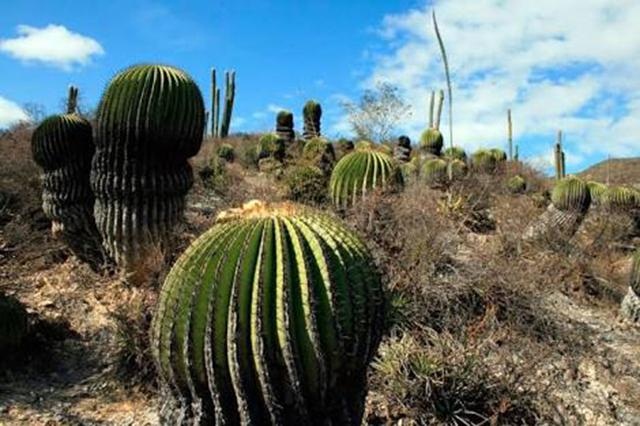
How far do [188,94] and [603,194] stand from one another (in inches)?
394

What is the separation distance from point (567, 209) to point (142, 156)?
24.8 ft

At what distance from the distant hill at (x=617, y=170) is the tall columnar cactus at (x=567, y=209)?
2045 centimetres

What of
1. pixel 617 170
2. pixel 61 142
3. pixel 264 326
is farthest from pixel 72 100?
pixel 617 170

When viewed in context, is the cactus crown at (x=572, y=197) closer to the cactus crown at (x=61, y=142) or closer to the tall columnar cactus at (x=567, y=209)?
the tall columnar cactus at (x=567, y=209)

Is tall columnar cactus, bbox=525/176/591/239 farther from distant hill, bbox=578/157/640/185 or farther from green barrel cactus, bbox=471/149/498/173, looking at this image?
distant hill, bbox=578/157/640/185

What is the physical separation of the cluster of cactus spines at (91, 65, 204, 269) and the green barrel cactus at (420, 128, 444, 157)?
12.5 m

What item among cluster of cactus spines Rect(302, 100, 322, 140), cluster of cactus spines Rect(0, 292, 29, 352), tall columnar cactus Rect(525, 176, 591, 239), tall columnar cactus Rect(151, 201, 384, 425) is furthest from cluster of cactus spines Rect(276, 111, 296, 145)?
tall columnar cactus Rect(151, 201, 384, 425)

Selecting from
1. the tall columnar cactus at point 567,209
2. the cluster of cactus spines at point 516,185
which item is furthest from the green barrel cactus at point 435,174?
the cluster of cactus spines at point 516,185

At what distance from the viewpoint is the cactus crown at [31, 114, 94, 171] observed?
8617 mm

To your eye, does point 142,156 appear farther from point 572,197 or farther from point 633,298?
point 572,197

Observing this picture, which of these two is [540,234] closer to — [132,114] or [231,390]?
[132,114]

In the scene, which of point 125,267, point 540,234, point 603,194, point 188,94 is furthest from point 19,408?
point 603,194

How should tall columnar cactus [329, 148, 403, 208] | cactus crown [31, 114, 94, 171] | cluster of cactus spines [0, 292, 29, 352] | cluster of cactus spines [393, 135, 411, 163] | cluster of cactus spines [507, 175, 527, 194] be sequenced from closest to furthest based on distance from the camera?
1. cluster of cactus spines [0, 292, 29, 352]
2. cactus crown [31, 114, 94, 171]
3. tall columnar cactus [329, 148, 403, 208]
4. cluster of cactus spines [507, 175, 527, 194]
5. cluster of cactus spines [393, 135, 411, 163]

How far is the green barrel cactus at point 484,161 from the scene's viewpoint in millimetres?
19958
